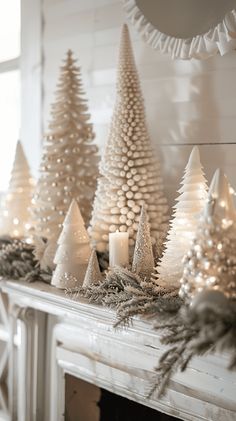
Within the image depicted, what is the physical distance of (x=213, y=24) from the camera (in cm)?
137

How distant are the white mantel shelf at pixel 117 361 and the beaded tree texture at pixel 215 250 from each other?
134 mm

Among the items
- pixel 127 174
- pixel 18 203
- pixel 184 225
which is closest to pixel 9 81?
pixel 18 203

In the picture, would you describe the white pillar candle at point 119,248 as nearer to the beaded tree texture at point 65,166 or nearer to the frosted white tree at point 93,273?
the frosted white tree at point 93,273

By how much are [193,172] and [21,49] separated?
1.03 m

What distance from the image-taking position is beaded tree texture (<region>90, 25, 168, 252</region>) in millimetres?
1403

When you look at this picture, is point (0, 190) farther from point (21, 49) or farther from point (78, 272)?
point (78, 272)

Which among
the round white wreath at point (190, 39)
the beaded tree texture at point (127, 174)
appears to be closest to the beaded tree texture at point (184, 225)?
Answer: the beaded tree texture at point (127, 174)

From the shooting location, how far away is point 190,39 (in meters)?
1.39

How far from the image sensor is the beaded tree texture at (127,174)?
1.40 m

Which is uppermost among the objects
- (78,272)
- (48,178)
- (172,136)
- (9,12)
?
(9,12)

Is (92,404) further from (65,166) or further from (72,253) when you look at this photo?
(65,166)

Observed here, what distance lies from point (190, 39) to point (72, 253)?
582 mm

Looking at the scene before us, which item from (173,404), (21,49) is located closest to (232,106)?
(173,404)

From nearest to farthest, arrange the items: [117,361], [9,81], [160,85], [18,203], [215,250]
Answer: [215,250]
[117,361]
[160,85]
[18,203]
[9,81]
